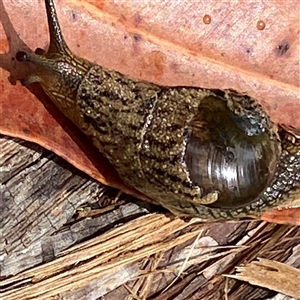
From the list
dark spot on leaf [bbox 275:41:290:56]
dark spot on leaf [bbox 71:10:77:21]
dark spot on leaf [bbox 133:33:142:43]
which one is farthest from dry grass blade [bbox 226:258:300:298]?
dark spot on leaf [bbox 71:10:77:21]

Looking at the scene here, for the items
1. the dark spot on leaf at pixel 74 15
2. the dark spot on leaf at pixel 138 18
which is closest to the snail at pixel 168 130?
the dark spot on leaf at pixel 74 15

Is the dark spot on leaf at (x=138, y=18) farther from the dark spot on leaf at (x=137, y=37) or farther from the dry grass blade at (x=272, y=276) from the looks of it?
the dry grass blade at (x=272, y=276)

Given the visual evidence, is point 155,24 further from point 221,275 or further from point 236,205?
point 221,275

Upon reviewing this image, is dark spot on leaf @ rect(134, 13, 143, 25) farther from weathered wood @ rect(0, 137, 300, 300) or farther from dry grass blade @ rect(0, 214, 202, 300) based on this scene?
dry grass blade @ rect(0, 214, 202, 300)

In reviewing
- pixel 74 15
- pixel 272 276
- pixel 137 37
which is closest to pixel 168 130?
pixel 137 37

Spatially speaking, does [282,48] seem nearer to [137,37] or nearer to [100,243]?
[137,37]

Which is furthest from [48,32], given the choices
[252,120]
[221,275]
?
[221,275]
